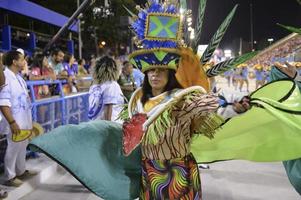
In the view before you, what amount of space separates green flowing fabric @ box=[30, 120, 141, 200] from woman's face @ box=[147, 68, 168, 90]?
0.41 metres

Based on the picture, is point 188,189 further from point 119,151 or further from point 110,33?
point 110,33

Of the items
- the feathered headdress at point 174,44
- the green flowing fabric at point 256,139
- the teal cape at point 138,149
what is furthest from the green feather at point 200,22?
the green flowing fabric at point 256,139

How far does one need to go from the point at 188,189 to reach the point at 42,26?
68.4 feet

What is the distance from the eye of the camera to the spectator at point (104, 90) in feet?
18.8

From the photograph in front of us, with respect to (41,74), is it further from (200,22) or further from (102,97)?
(200,22)

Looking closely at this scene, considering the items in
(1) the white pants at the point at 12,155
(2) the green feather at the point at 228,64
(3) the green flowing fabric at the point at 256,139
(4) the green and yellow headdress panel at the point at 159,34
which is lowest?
(1) the white pants at the point at 12,155

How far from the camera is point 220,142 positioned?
3.25 metres

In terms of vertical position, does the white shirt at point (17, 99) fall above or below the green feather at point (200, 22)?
below

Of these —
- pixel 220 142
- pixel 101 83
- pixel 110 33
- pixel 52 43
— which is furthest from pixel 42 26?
pixel 220 142

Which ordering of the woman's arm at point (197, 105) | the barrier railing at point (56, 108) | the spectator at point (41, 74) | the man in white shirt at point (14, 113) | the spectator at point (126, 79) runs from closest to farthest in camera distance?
the woman's arm at point (197, 105) < the man in white shirt at point (14, 113) < the barrier railing at point (56, 108) < the spectator at point (126, 79) < the spectator at point (41, 74)

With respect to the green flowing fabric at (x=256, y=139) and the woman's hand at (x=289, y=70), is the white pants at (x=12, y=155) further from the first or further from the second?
the woman's hand at (x=289, y=70)

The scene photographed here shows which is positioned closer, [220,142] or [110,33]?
[220,142]

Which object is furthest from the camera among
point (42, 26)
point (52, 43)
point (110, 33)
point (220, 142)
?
point (110, 33)

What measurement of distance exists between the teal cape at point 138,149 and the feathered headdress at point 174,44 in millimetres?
360
